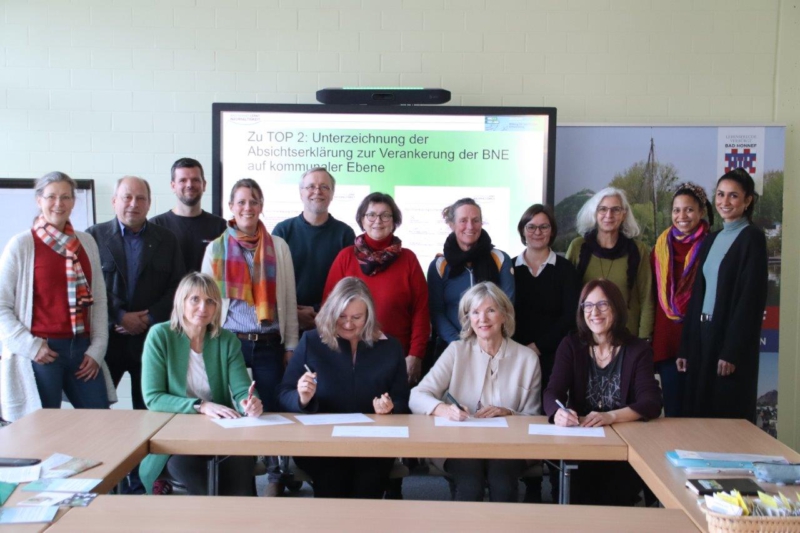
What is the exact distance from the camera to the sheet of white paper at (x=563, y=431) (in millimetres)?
2740

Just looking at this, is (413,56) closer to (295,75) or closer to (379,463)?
(295,75)

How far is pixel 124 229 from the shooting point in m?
3.89

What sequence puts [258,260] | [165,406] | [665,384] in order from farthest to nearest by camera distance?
[665,384]
[258,260]
[165,406]

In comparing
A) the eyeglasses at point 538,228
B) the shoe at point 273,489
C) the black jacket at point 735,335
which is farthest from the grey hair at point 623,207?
the shoe at point 273,489

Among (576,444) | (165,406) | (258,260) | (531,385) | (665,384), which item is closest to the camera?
(576,444)

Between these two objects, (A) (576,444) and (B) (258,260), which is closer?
(A) (576,444)

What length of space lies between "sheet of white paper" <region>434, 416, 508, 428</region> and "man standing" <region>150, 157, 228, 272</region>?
6.03 feet

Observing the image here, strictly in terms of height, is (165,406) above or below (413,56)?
below

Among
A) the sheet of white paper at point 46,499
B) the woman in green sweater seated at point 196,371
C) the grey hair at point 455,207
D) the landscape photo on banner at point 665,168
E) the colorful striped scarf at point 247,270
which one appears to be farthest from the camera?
the landscape photo on banner at point 665,168

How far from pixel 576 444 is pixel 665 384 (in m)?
1.86

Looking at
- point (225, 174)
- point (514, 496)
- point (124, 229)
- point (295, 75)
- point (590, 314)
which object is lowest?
point (514, 496)

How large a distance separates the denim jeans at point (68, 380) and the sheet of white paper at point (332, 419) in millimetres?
1222

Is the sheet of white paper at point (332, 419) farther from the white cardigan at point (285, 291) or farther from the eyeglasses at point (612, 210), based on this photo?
the eyeglasses at point (612, 210)

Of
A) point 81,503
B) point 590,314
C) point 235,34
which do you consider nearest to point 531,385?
point 590,314
